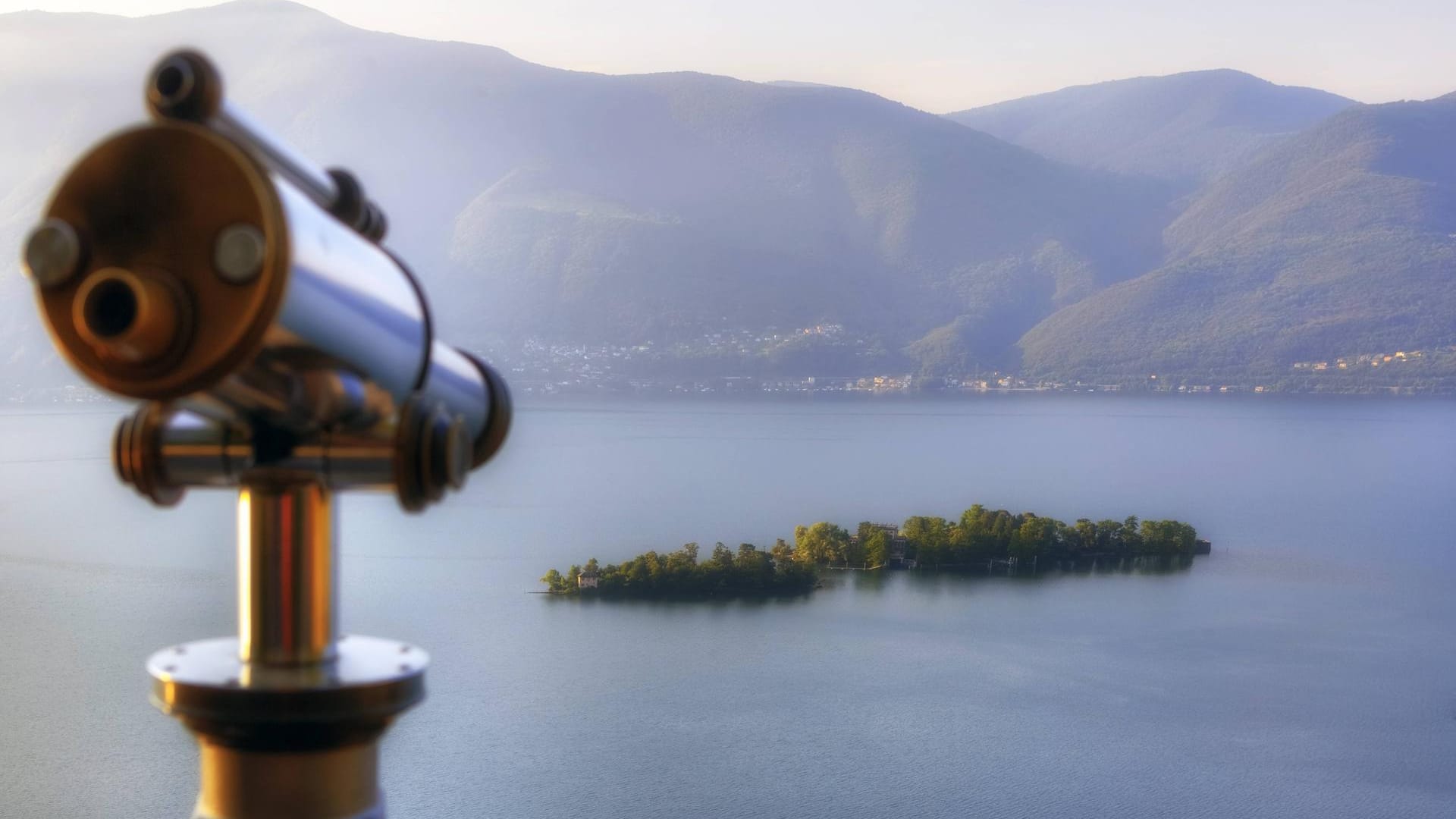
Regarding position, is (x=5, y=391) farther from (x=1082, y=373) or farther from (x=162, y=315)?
(x=162, y=315)

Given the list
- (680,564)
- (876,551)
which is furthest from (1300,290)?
(680,564)

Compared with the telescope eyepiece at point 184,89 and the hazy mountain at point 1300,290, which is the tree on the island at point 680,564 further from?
the hazy mountain at point 1300,290

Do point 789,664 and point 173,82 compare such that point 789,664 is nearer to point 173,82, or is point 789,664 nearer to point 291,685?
point 291,685

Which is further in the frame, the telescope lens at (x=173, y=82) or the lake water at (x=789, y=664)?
the lake water at (x=789, y=664)

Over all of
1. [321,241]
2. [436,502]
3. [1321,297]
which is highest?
[1321,297]

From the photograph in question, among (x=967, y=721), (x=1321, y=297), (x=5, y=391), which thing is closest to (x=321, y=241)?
(x=967, y=721)

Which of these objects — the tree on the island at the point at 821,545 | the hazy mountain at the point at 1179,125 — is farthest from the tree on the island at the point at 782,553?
the hazy mountain at the point at 1179,125

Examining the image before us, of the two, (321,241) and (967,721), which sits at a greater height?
(321,241)

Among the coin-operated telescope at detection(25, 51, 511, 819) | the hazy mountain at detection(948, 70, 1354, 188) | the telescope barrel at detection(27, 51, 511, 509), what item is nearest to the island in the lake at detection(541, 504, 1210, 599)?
the coin-operated telescope at detection(25, 51, 511, 819)
